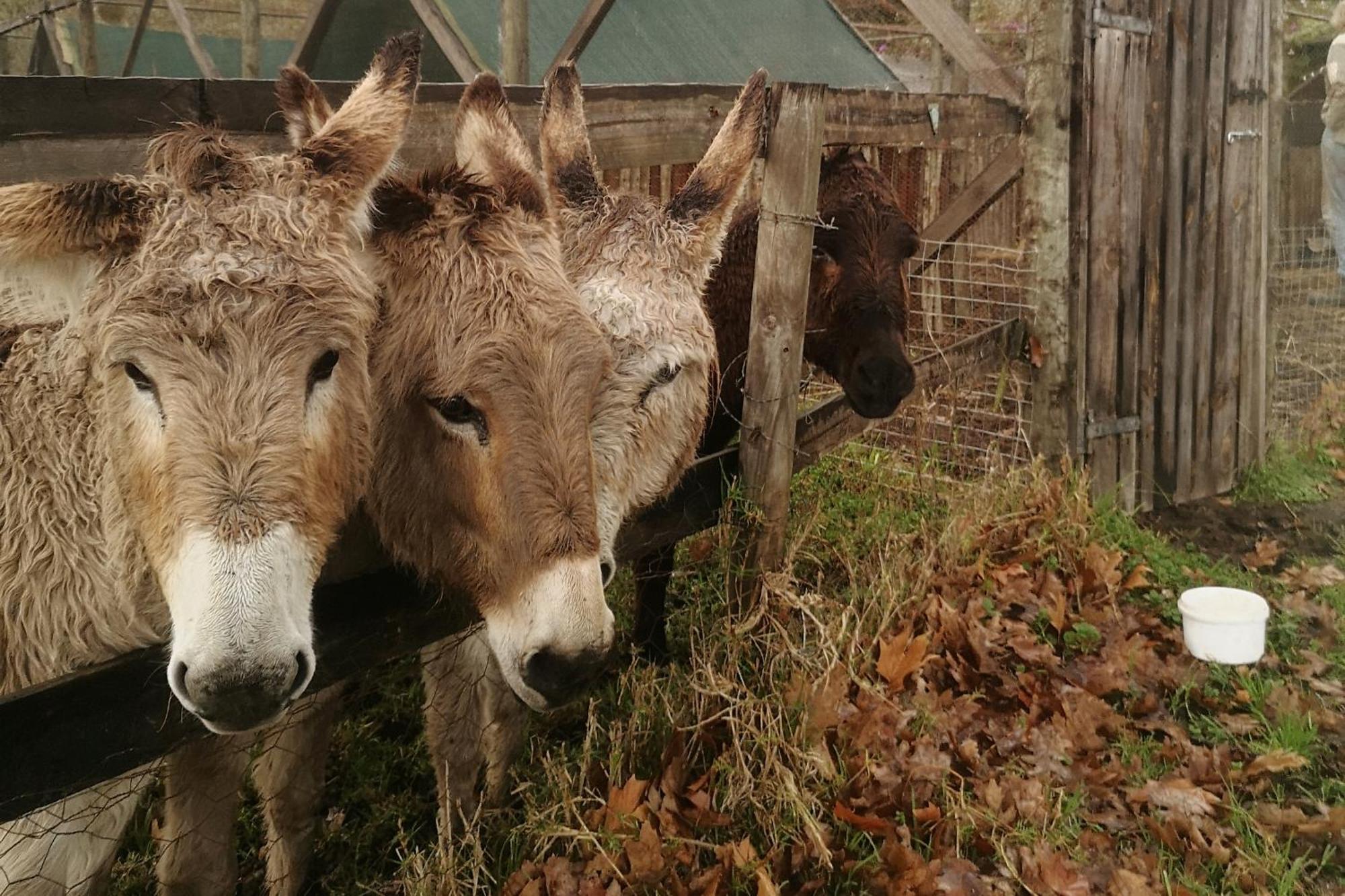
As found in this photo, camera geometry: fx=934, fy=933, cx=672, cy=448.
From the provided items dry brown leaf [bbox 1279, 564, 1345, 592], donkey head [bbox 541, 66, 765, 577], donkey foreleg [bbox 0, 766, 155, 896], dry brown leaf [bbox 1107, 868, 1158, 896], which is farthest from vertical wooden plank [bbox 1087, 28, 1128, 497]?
donkey foreleg [bbox 0, 766, 155, 896]

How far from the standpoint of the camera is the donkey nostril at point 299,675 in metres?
1.65

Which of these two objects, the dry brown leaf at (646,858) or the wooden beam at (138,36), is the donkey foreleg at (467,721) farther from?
the wooden beam at (138,36)

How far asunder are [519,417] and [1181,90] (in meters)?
5.23

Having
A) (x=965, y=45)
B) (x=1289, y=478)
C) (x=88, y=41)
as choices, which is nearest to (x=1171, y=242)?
(x=965, y=45)

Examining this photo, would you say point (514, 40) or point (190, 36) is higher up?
point (190, 36)

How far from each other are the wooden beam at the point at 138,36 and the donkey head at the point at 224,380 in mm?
8357

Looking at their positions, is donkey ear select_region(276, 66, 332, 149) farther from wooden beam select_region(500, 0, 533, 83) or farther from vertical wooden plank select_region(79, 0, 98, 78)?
vertical wooden plank select_region(79, 0, 98, 78)

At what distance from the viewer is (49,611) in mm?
2062

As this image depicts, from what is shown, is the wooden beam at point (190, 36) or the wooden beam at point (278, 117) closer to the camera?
the wooden beam at point (278, 117)

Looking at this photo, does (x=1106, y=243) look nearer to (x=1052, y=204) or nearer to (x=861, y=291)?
(x=1052, y=204)

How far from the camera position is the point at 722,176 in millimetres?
3172

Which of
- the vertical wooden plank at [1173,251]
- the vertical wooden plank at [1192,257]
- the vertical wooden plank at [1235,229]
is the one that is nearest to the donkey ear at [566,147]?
the vertical wooden plank at [1173,251]

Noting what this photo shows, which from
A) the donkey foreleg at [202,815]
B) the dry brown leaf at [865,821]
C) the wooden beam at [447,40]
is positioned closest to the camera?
the donkey foreleg at [202,815]

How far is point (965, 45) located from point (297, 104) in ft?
13.0
